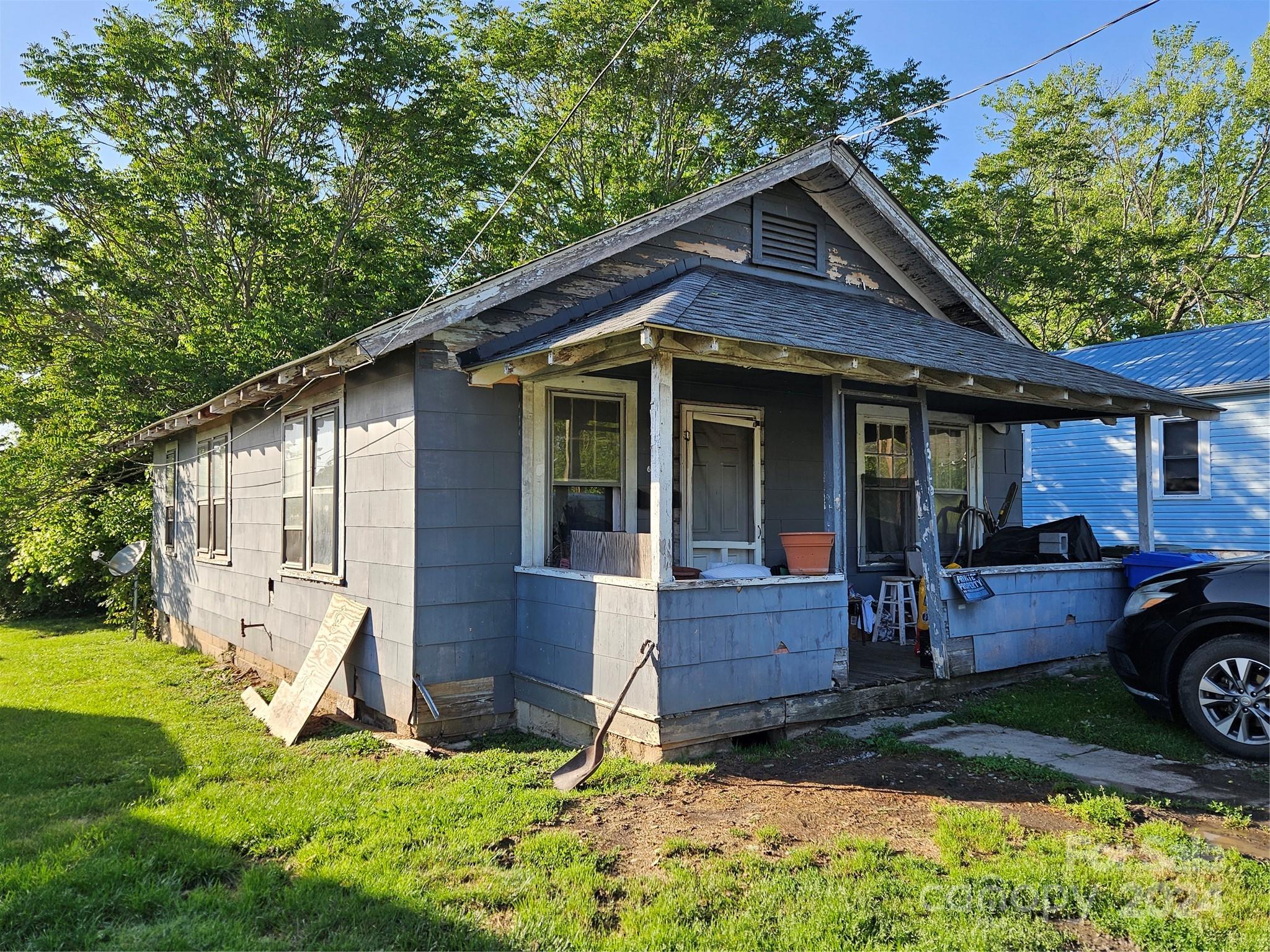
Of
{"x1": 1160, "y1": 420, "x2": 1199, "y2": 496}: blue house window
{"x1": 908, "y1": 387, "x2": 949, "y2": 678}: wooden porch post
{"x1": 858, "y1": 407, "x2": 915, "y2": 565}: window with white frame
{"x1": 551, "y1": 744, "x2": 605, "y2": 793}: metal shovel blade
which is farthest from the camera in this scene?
{"x1": 1160, "y1": 420, "x2": 1199, "y2": 496}: blue house window

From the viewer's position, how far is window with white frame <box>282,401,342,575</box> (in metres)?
7.70

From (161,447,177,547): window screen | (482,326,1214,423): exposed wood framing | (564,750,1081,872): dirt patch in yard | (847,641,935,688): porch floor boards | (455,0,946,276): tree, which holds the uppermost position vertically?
(455,0,946,276): tree

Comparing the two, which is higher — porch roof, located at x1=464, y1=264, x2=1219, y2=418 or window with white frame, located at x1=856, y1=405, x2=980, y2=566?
porch roof, located at x1=464, y1=264, x2=1219, y2=418

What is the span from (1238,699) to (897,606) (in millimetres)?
3782

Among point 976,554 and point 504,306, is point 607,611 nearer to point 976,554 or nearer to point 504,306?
point 504,306

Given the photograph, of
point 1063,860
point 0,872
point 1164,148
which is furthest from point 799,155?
point 1164,148

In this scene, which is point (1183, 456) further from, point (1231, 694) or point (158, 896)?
point (158, 896)

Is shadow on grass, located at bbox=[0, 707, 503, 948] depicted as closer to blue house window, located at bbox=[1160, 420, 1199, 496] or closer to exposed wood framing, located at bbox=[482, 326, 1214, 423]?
exposed wood framing, located at bbox=[482, 326, 1214, 423]

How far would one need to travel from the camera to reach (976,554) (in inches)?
371

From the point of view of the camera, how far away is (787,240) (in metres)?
8.45

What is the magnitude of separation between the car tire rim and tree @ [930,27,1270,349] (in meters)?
17.3

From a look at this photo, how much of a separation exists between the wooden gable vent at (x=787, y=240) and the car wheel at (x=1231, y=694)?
194 inches

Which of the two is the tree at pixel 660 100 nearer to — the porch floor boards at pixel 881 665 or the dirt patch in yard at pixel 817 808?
the porch floor boards at pixel 881 665

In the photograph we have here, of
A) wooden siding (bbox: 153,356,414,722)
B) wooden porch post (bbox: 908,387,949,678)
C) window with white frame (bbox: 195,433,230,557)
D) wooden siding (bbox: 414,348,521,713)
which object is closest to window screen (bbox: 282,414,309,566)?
wooden siding (bbox: 153,356,414,722)
